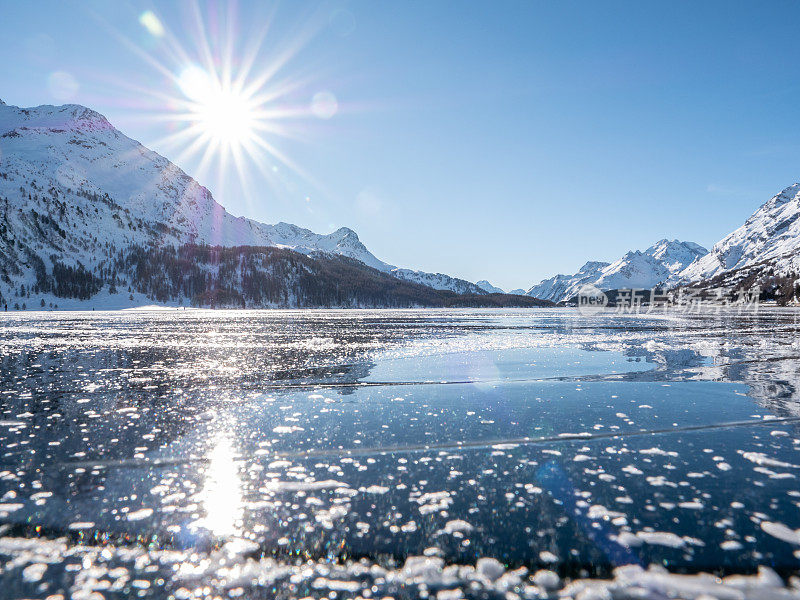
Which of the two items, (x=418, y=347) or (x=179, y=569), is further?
(x=418, y=347)

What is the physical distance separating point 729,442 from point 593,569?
5870 mm

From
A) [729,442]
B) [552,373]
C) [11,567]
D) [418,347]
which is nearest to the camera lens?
A: [11,567]

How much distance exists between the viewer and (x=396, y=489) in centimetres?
647

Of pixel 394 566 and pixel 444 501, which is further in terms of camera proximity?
pixel 444 501

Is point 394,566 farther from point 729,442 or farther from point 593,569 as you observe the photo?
point 729,442

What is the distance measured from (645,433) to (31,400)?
15655mm

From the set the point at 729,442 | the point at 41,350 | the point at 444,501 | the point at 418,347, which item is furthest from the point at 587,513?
the point at 41,350

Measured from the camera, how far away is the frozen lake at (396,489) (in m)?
4.46

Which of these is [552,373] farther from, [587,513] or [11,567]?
Answer: [11,567]

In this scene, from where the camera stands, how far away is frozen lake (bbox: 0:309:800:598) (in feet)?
14.6

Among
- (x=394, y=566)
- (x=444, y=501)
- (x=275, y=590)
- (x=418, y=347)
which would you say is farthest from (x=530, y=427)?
(x=418, y=347)

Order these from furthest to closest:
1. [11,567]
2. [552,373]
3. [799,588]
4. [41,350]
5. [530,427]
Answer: [41,350]
[552,373]
[530,427]
[11,567]
[799,588]

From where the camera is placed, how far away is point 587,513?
5.72 metres

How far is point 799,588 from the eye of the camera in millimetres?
4137
